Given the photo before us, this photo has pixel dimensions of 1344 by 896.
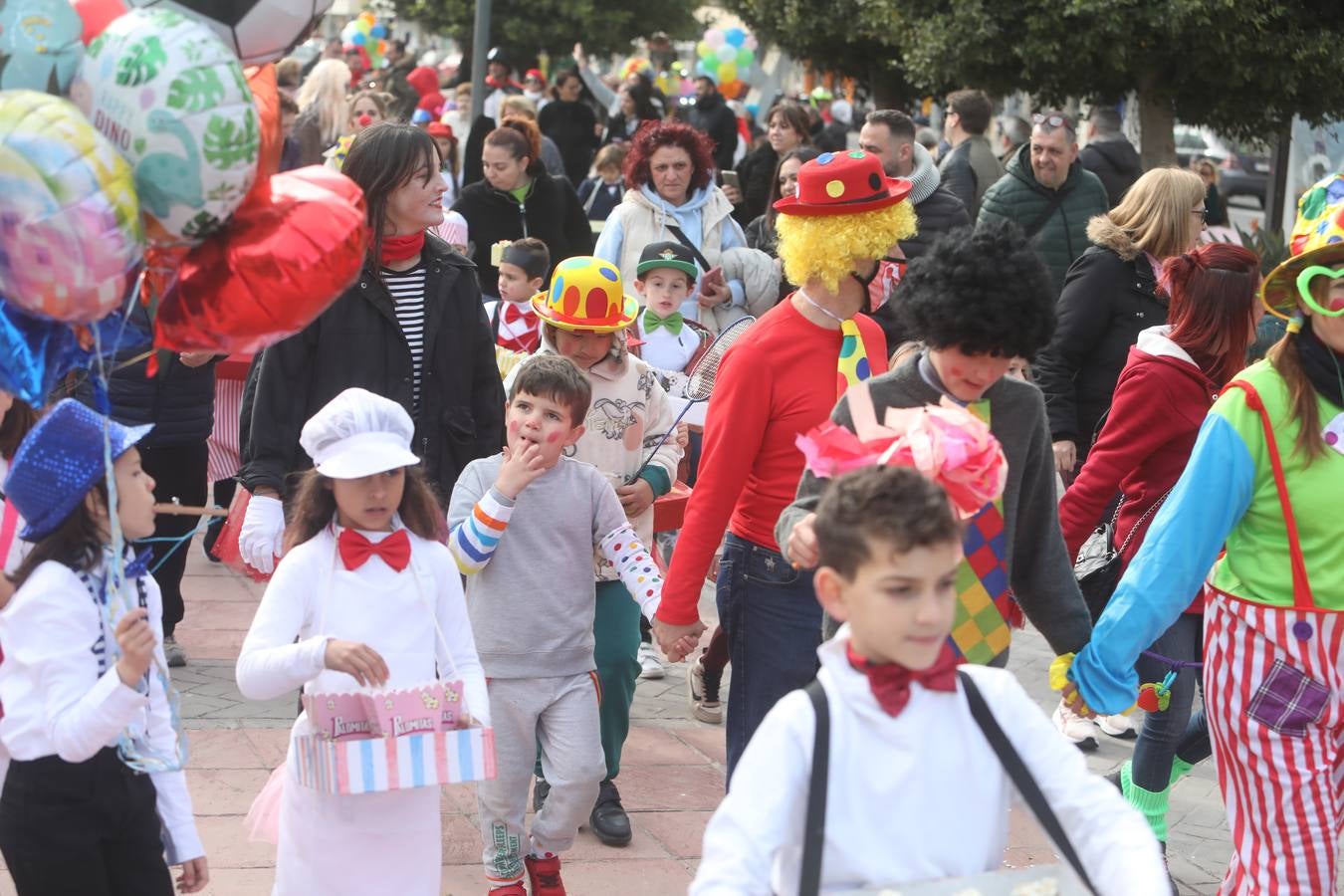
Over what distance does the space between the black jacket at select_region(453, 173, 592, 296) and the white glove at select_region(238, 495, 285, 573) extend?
4455mm

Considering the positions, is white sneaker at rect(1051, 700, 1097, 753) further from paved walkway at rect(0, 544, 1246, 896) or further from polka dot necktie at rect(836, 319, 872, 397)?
polka dot necktie at rect(836, 319, 872, 397)

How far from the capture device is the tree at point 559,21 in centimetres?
2955

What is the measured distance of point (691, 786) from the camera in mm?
5719

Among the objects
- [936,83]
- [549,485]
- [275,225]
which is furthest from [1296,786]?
[936,83]

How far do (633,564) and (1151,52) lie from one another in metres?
8.75

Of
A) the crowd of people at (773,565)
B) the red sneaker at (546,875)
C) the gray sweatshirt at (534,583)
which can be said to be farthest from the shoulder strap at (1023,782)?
the red sneaker at (546,875)

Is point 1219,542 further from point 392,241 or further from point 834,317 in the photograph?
point 392,241

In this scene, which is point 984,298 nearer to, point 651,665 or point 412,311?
point 412,311

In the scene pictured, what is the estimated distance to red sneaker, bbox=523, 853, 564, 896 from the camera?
4.72 meters

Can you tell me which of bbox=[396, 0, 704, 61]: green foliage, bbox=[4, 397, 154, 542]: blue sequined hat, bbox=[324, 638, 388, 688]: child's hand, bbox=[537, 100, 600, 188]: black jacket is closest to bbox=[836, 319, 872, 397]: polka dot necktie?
bbox=[324, 638, 388, 688]: child's hand

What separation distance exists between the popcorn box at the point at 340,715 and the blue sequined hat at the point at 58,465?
2.21ft

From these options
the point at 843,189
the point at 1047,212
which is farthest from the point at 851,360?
the point at 1047,212

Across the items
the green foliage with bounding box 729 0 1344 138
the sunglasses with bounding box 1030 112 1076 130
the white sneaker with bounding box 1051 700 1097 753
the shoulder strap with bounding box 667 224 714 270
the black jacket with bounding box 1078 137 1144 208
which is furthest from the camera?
the green foliage with bounding box 729 0 1344 138

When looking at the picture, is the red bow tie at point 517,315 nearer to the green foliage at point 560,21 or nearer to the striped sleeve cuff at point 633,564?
the striped sleeve cuff at point 633,564
